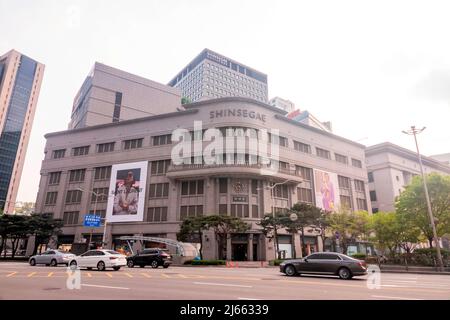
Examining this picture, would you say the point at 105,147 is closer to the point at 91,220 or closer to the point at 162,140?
the point at 162,140

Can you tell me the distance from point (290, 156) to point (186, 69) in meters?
104

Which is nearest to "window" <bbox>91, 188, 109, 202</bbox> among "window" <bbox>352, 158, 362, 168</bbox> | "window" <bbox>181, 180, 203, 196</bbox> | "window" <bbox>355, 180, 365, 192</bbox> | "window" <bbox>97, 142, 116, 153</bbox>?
"window" <bbox>97, 142, 116, 153</bbox>

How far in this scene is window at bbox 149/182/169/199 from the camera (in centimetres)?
4566

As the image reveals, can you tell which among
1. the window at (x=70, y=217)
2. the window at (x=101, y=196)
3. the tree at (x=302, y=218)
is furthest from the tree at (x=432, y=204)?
the window at (x=70, y=217)

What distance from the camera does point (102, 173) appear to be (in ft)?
166

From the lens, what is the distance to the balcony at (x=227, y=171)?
136 feet

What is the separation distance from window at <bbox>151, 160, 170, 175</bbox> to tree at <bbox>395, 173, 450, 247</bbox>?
108 feet

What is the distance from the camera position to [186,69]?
139m

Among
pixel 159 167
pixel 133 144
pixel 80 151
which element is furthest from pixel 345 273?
pixel 80 151

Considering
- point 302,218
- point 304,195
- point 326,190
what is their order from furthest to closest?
point 326,190 < point 304,195 < point 302,218

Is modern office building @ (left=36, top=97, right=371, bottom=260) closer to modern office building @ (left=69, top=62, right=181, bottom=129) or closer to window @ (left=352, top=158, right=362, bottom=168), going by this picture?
window @ (left=352, top=158, right=362, bottom=168)

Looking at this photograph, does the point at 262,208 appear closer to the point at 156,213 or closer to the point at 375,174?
the point at 156,213

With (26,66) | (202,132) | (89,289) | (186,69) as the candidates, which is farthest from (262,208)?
(26,66)

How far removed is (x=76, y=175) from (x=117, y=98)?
25.8m
